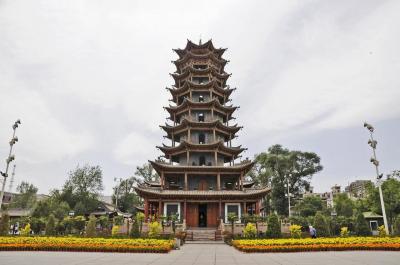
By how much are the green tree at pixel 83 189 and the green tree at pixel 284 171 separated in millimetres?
29153

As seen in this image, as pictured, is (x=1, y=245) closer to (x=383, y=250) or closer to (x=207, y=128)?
(x=383, y=250)

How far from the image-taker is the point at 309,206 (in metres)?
49.8

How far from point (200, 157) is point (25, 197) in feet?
157

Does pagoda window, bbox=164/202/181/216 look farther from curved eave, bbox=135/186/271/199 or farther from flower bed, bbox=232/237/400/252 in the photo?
flower bed, bbox=232/237/400/252

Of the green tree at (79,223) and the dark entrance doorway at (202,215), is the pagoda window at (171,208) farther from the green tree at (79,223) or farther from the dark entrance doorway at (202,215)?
the green tree at (79,223)

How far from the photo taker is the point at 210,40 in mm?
39562

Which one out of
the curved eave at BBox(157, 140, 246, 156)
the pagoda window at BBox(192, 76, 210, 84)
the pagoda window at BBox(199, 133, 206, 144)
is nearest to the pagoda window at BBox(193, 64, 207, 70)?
the pagoda window at BBox(192, 76, 210, 84)

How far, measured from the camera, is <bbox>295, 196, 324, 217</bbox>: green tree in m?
49.0

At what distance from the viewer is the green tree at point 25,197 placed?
201 ft

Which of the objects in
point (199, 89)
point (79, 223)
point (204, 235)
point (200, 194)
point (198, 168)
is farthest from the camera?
point (199, 89)

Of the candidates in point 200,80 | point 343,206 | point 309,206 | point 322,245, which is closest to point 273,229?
point 322,245

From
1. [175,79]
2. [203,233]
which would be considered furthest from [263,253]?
[175,79]

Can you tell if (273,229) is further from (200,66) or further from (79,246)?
(200,66)

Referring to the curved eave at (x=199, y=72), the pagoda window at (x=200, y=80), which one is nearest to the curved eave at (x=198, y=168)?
the pagoda window at (x=200, y=80)
